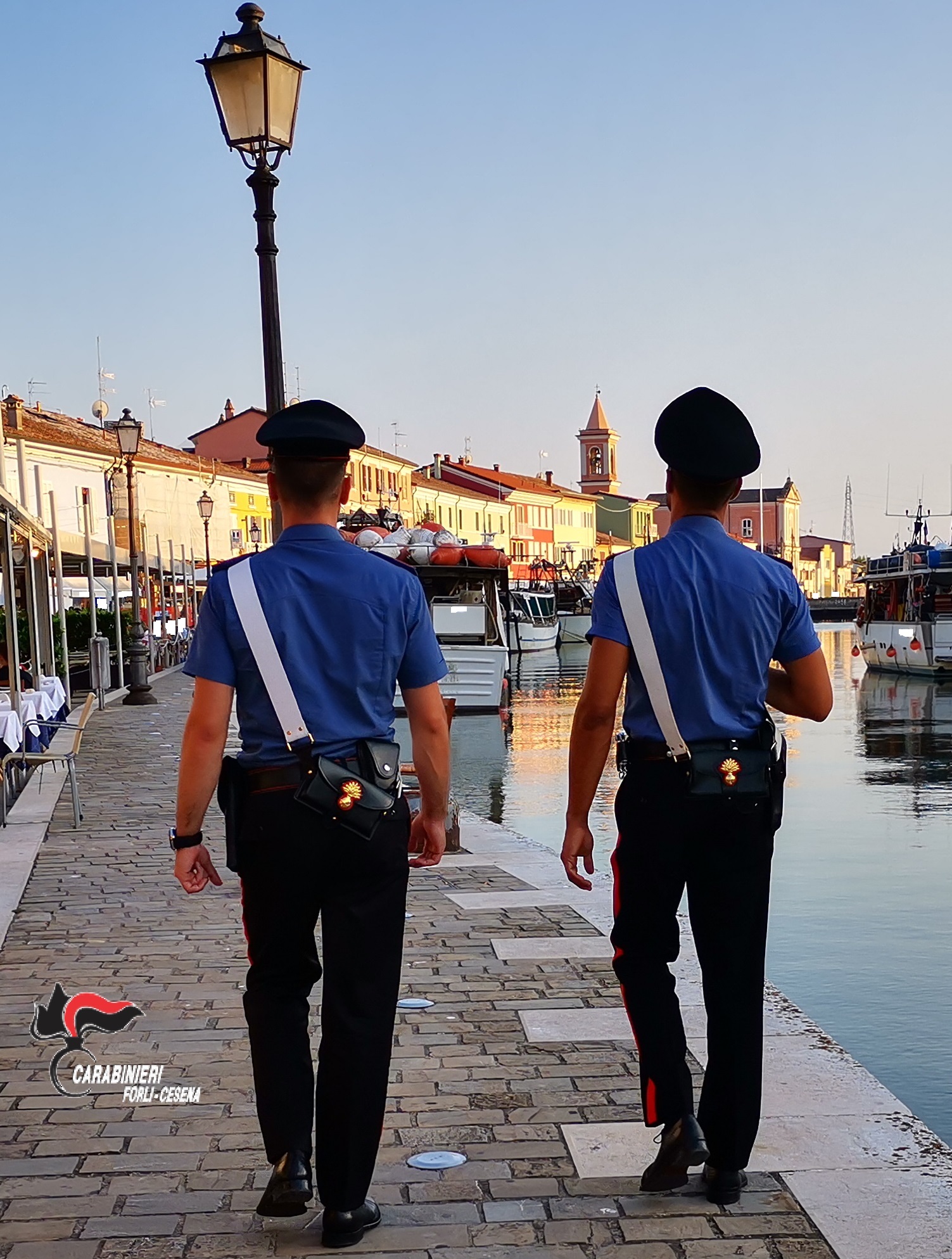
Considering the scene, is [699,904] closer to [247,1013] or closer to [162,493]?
[247,1013]

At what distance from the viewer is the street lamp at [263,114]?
29.6ft

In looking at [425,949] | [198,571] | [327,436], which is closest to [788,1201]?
[327,436]

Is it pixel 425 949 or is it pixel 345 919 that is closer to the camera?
pixel 345 919

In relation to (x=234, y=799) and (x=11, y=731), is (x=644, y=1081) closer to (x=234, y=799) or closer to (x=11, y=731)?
(x=234, y=799)

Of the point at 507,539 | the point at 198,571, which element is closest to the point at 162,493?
the point at 198,571

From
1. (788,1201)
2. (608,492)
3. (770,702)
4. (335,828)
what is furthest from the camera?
(608,492)

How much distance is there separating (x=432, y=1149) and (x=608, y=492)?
144 metres

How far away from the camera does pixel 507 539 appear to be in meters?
113

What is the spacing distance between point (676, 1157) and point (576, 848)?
78 cm

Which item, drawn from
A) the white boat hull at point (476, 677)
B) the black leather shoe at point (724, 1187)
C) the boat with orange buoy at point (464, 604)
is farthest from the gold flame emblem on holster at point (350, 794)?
the white boat hull at point (476, 677)

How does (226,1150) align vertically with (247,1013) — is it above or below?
below

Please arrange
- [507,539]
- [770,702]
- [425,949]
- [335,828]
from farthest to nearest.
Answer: [507,539]
[425,949]
[770,702]
[335,828]

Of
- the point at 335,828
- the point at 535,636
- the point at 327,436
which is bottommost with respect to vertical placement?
the point at 535,636

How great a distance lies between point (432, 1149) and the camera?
4.00 meters
